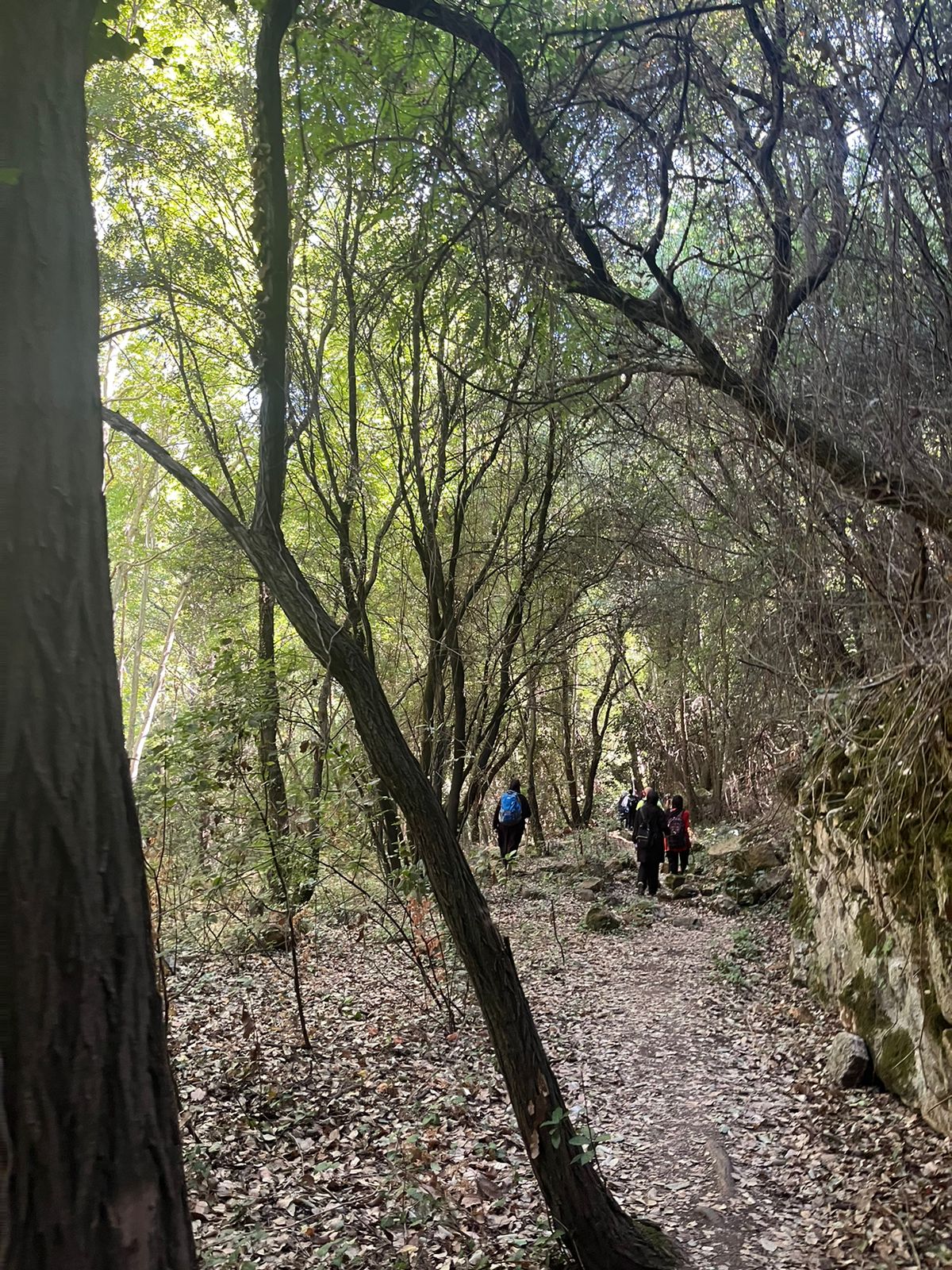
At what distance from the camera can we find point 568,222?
5141mm

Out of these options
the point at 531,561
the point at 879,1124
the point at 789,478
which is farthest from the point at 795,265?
the point at 531,561

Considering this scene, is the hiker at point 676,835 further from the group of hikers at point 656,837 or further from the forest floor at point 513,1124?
the forest floor at point 513,1124

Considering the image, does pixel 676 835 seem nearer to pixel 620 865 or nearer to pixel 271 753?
pixel 620 865

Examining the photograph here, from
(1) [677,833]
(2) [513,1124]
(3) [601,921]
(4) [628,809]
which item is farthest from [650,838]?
(2) [513,1124]

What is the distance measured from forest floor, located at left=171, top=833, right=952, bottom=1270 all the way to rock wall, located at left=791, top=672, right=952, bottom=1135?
36 cm

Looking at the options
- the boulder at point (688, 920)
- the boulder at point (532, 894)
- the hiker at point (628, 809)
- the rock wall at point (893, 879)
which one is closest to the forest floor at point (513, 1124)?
the rock wall at point (893, 879)

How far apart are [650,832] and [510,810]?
8.41ft

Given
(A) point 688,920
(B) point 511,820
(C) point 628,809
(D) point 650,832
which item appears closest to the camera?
(A) point 688,920

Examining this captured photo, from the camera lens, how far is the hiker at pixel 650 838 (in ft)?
40.7

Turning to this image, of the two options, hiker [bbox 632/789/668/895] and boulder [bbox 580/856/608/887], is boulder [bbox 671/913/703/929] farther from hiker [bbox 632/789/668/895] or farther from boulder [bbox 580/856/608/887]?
boulder [bbox 580/856/608/887]

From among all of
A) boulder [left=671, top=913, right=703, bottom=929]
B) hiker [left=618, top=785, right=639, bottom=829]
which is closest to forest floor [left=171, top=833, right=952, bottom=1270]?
boulder [left=671, top=913, right=703, bottom=929]

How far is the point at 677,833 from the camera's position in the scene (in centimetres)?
1377

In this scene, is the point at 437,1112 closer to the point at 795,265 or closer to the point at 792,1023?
the point at 792,1023

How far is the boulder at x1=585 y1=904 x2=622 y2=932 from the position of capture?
1080 centimetres
